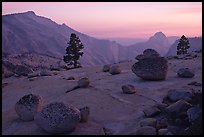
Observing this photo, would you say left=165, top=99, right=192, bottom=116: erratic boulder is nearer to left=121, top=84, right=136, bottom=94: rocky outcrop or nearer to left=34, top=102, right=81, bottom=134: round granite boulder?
left=34, top=102, right=81, bottom=134: round granite boulder

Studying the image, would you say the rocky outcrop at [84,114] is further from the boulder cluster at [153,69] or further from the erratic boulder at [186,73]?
the erratic boulder at [186,73]

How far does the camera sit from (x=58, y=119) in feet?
44.6

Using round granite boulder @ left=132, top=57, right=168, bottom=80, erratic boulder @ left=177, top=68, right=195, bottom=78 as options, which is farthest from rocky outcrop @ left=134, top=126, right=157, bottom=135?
erratic boulder @ left=177, top=68, right=195, bottom=78

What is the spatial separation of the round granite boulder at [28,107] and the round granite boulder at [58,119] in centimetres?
191

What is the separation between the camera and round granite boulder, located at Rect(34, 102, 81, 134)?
13539mm

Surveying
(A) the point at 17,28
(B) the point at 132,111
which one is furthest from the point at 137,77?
(A) the point at 17,28

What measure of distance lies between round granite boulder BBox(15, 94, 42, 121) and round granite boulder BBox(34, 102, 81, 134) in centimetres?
191

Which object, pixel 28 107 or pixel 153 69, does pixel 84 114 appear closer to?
pixel 28 107

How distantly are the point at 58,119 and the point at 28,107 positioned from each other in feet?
9.39

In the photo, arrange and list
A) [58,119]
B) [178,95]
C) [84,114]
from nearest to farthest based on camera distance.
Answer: [58,119] < [84,114] < [178,95]

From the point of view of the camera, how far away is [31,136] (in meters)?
13.6

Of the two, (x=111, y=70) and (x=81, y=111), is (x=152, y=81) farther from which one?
(x=81, y=111)

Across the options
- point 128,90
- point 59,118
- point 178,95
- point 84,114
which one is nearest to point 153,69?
point 128,90

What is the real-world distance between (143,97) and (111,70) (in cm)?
785
